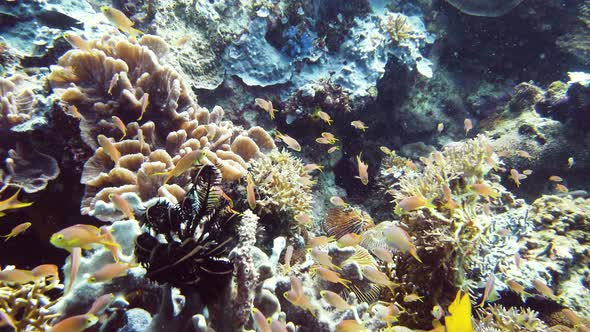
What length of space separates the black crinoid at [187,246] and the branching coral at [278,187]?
53.7 inches

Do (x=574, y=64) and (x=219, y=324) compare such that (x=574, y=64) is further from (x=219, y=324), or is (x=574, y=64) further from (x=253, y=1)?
(x=219, y=324)

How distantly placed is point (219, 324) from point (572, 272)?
5.87m

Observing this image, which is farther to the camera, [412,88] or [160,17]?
[412,88]

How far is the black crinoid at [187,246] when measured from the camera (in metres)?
2.16

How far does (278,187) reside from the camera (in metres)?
4.23

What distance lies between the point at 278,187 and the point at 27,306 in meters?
2.70

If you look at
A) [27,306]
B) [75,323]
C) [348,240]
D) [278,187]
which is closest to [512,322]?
[348,240]

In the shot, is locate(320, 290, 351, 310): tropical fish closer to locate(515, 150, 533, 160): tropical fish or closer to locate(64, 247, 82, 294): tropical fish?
locate(64, 247, 82, 294): tropical fish

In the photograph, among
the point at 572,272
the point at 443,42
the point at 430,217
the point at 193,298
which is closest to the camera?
the point at 193,298

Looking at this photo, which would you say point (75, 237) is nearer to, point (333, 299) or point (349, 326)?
point (333, 299)

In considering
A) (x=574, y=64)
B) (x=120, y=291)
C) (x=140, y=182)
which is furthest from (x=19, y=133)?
(x=574, y=64)

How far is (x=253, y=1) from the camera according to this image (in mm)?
6660

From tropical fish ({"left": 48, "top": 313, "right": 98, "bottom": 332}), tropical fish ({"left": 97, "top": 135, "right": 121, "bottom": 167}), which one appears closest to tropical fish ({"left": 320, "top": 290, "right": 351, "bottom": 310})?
tropical fish ({"left": 48, "top": 313, "right": 98, "bottom": 332})

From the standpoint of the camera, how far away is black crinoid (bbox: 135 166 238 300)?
2.16m
